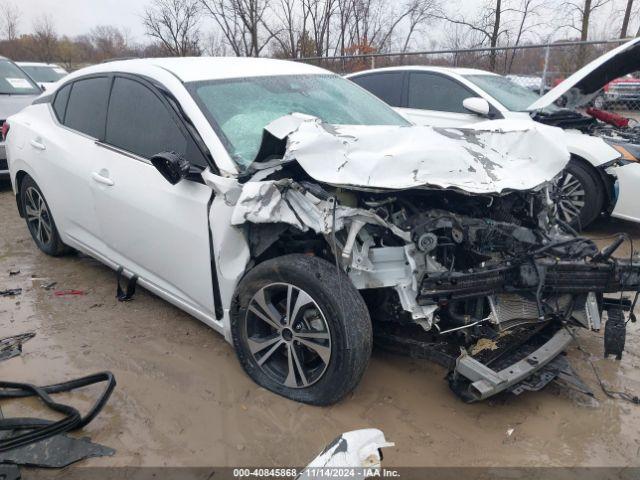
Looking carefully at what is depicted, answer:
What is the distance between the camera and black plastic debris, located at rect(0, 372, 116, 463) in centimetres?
242

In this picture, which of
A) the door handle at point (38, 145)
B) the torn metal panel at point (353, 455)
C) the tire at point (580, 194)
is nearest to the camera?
the torn metal panel at point (353, 455)

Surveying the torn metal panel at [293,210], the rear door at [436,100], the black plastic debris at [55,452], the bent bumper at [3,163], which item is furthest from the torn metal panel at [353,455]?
the bent bumper at [3,163]

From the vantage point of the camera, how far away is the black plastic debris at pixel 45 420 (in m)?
2.42

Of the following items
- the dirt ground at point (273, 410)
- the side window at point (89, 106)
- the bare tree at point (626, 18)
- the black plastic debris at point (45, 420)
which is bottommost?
the dirt ground at point (273, 410)

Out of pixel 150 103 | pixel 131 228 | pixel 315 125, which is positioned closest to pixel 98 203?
pixel 131 228

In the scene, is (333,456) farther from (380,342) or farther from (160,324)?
(160,324)

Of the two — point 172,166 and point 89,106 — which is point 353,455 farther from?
point 89,106

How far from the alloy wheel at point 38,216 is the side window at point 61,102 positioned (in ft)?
2.38

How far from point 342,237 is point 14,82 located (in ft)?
25.7

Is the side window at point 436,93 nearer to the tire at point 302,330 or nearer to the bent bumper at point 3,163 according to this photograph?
the tire at point 302,330

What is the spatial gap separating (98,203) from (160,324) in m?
0.92

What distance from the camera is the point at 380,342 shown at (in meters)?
2.82

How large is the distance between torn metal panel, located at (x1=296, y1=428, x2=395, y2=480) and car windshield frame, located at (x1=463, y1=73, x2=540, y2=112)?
4.78 metres

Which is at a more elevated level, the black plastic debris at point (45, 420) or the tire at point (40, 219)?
the tire at point (40, 219)
